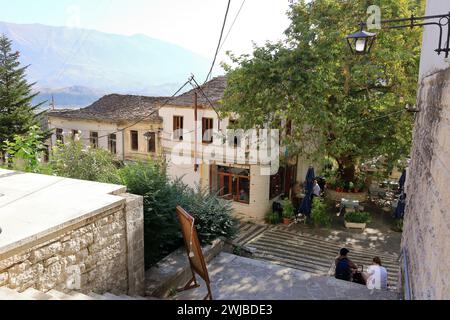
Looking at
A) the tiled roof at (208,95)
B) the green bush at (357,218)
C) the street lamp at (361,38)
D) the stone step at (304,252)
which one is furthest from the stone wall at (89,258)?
the tiled roof at (208,95)

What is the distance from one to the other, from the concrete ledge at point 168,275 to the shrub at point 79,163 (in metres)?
2.83

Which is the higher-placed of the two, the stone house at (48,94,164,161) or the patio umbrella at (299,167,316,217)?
the stone house at (48,94,164,161)

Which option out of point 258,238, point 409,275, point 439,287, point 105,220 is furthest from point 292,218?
point 439,287

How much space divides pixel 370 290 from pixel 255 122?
25.2 ft

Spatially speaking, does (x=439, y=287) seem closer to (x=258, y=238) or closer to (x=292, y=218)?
(x=258, y=238)

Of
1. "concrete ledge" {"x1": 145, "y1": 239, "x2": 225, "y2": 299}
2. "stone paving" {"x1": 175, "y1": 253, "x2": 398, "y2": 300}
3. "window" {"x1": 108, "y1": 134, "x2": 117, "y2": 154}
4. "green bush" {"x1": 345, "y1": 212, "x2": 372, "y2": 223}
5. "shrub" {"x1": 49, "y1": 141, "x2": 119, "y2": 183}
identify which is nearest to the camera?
"concrete ledge" {"x1": 145, "y1": 239, "x2": 225, "y2": 299}

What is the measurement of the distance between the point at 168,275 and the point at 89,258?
1758 millimetres

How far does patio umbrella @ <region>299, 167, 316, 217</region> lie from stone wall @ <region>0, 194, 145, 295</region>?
9.83 meters

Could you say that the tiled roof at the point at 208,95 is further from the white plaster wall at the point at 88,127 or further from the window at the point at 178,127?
the white plaster wall at the point at 88,127

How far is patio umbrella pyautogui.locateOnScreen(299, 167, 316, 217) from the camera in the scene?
1437cm

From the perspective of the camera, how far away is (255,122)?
43.1 feet

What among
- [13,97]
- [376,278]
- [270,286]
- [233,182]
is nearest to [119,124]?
[13,97]

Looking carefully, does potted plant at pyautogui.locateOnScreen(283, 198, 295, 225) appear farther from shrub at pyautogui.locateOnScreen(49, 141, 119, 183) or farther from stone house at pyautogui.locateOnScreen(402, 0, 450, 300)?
stone house at pyautogui.locateOnScreen(402, 0, 450, 300)

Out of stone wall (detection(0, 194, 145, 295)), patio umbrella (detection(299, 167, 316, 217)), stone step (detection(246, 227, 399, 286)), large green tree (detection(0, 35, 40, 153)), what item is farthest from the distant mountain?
stone wall (detection(0, 194, 145, 295))
